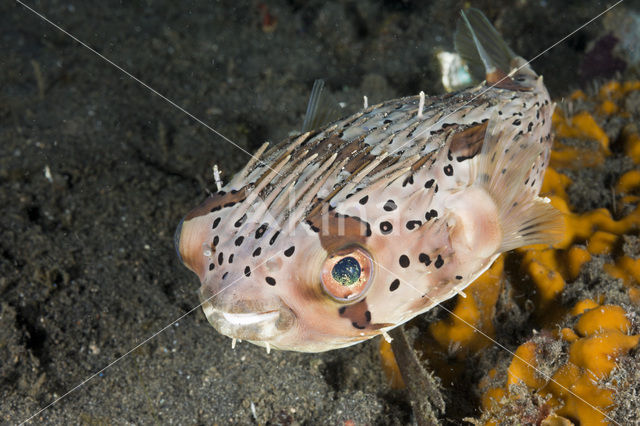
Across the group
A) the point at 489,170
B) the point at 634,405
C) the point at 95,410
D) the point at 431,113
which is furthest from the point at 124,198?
the point at 634,405

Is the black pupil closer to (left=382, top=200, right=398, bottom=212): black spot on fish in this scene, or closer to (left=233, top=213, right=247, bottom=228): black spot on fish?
(left=382, top=200, right=398, bottom=212): black spot on fish

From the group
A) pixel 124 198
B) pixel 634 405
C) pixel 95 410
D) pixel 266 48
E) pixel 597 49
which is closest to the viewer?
pixel 634 405

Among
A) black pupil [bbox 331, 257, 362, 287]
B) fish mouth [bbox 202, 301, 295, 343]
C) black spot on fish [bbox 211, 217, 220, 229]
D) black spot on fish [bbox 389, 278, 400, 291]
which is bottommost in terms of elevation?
fish mouth [bbox 202, 301, 295, 343]

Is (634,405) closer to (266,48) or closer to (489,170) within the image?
(489,170)

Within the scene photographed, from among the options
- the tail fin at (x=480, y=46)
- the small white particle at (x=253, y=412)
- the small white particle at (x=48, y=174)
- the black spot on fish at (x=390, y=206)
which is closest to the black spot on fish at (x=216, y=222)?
the black spot on fish at (x=390, y=206)

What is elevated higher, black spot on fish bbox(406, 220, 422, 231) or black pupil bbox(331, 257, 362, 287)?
black spot on fish bbox(406, 220, 422, 231)

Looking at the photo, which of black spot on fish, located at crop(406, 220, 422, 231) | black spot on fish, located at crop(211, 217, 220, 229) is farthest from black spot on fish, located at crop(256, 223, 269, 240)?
black spot on fish, located at crop(406, 220, 422, 231)

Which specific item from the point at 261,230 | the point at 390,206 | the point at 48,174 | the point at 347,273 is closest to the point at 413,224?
the point at 390,206
